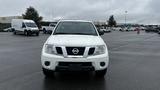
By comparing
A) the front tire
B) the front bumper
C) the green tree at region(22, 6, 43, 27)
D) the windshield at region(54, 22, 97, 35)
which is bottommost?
the front tire

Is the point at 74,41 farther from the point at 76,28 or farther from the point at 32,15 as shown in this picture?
the point at 32,15

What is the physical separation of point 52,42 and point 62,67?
0.79 metres

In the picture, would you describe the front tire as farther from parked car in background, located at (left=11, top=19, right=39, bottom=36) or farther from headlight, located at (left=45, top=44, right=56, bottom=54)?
parked car in background, located at (left=11, top=19, right=39, bottom=36)

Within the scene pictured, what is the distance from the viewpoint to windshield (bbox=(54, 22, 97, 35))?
8.62 m

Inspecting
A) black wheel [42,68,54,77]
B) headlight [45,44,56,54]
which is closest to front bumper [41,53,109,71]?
headlight [45,44,56,54]

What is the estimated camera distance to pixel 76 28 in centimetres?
881

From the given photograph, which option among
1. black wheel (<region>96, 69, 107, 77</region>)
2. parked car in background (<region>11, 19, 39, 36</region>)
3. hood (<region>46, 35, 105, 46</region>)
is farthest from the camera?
parked car in background (<region>11, 19, 39, 36</region>)

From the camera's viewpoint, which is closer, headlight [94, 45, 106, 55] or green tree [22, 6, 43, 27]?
headlight [94, 45, 106, 55]

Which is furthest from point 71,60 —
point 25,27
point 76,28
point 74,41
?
point 25,27

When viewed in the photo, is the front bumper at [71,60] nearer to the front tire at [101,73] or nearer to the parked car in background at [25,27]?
the front tire at [101,73]

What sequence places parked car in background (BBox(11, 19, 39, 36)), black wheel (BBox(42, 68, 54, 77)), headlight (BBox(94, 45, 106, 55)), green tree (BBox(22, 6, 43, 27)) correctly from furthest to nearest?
green tree (BBox(22, 6, 43, 27)) → parked car in background (BBox(11, 19, 39, 36)) → black wheel (BBox(42, 68, 54, 77)) → headlight (BBox(94, 45, 106, 55))

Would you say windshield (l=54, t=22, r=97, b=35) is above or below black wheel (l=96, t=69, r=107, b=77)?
above

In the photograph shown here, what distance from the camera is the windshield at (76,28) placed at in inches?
340

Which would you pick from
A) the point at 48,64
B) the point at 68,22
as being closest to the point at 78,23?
the point at 68,22
